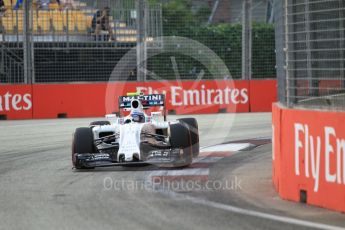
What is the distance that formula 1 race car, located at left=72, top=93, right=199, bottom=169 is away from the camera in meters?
11.3

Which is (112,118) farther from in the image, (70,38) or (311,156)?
(70,38)

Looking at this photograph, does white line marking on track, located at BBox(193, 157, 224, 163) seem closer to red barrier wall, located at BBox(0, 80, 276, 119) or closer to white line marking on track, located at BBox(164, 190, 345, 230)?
white line marking on track, located at BBox(164, 190, 345, 230)

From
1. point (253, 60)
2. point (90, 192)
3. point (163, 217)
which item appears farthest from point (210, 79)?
point (163, 217)

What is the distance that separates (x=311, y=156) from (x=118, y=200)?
2218 millimetres

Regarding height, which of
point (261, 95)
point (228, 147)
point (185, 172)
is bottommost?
point (185, 172)

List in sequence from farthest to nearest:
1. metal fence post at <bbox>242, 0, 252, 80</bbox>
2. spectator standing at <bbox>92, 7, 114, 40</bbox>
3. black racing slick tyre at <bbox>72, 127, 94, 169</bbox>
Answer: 1. metal fence post at <bbox>242, 0, 252, 80</bbox>
2. spectator standing at <bbox>92, 7, 114, 40</bbox>
3. black racing slick tyre at <bbox>72, 127, 94, 169</bbox>

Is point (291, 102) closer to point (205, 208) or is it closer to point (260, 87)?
point (205, 208)

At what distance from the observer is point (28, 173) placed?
Answer: 11.2 m

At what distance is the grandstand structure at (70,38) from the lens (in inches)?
866

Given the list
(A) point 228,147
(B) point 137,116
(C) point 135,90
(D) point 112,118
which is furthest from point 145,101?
(C) point 135,90

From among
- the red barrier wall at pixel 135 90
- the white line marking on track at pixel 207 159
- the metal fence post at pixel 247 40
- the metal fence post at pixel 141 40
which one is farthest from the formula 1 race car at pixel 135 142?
the metal fence post at pixel 247 40

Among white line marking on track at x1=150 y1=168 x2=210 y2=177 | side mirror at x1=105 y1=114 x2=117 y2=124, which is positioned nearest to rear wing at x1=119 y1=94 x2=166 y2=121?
side mirror at x1=105 y1=114 x2=117 y2=124

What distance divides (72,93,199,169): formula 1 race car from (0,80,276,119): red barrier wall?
938cm

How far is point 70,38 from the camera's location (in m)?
22.6
